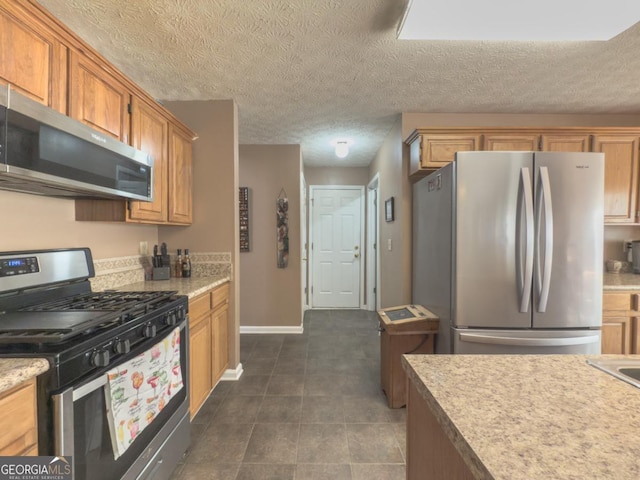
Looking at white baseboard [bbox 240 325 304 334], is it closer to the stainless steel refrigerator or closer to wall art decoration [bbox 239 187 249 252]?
wall art decoration [bbox 239 187 249 252]

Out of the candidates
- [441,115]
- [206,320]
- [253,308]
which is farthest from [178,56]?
[253,308]

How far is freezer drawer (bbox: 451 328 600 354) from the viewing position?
6.13ft

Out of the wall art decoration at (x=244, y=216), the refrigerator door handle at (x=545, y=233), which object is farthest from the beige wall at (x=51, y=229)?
the refrigerator door handle at (x=545, y=233)

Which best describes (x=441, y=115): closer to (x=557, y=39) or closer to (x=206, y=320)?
(x=557, y=39)

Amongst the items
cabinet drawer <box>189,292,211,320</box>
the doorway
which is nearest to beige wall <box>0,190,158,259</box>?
cabinet drawer <box>189,292,211,320</box>

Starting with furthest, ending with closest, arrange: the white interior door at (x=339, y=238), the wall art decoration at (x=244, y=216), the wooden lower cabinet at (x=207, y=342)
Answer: the white interior door at (x=339, y=238) → the wall art decoration at (x=244, y=216) → the wooden lower cabinet at (x=207, y=342)

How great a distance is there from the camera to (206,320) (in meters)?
2.14

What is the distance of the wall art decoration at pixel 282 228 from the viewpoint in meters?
3.77

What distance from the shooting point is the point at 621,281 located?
242 cm

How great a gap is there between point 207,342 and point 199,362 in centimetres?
16

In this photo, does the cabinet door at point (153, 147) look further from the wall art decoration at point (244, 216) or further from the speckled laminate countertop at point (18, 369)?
the wall art decoration at point (244, 216)

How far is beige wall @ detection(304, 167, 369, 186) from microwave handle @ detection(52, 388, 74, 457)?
170 inches

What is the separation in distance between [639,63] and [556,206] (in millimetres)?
1218

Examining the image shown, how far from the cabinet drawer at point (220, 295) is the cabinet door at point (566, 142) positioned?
2958mm
